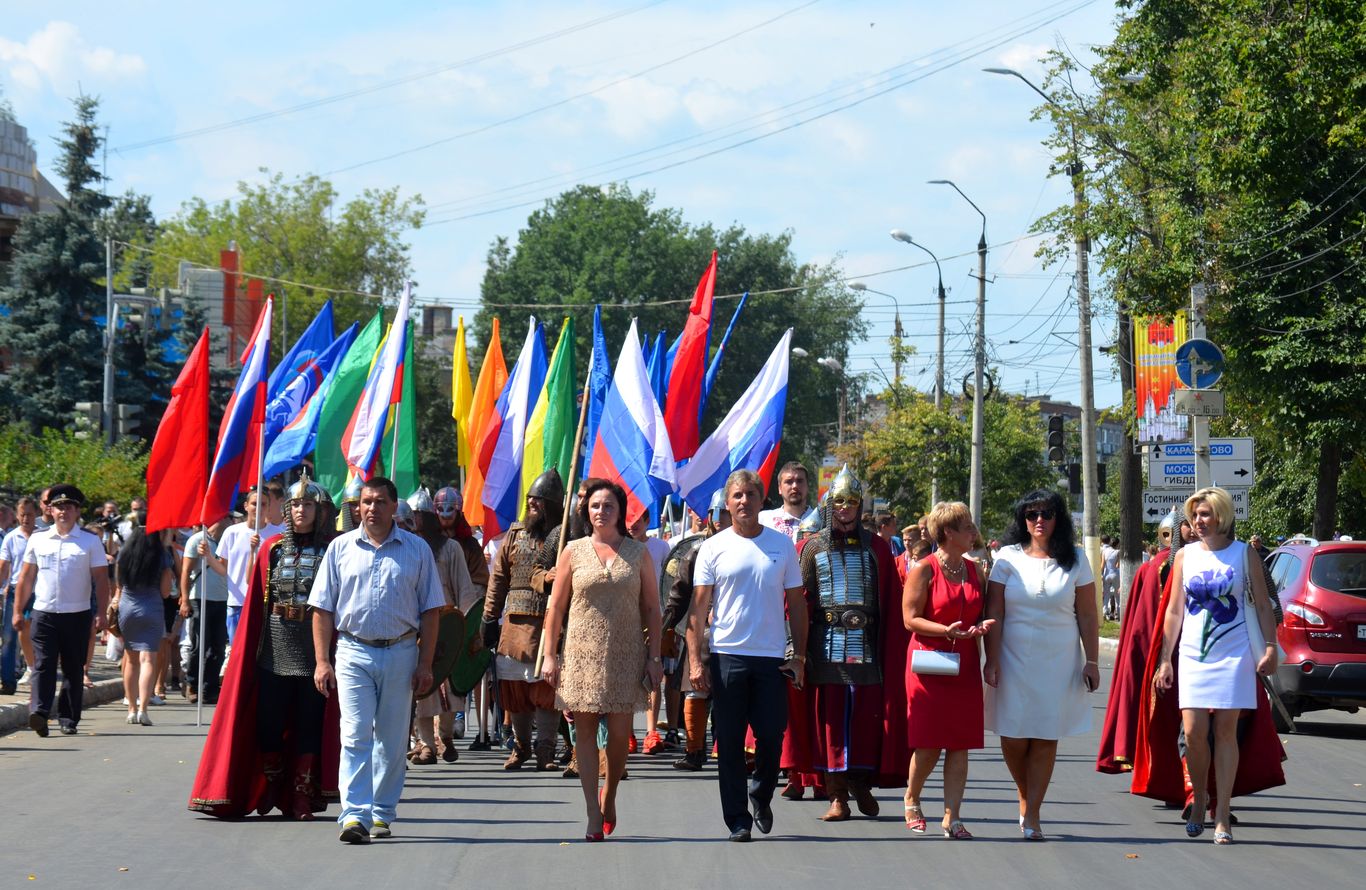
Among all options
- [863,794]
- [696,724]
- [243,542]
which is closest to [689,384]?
[243,542]

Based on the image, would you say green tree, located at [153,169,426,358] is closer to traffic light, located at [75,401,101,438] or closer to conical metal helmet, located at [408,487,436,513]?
traffic light, located at [75,401,101,438]

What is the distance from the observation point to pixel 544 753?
1279 centimetres

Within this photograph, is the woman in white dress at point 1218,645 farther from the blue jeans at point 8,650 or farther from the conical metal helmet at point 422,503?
the blue jeans at point 8,650

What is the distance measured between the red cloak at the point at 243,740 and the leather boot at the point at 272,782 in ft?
0.08

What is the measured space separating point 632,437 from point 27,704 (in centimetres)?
577

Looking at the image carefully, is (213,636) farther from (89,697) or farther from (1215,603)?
(1215,603)

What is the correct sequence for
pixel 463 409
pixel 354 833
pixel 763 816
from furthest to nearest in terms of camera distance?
pixel 463 409, pixel 763 816, pixel 354 833

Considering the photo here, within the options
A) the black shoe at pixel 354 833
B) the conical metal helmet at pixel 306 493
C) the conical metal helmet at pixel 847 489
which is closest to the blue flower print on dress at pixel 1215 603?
the conical metal helmet at pixel 847 489

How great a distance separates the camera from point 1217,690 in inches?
374

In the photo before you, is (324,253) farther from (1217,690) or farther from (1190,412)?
(1217,690)

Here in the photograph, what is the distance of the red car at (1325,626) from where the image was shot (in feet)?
52.1

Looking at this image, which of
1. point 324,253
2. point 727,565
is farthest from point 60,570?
point 324,253

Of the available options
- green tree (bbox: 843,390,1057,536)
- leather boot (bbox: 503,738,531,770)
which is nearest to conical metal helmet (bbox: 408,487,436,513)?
leather boot (bbox: 503,738,531,770)

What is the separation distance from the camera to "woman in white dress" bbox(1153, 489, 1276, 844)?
9.48 meters
